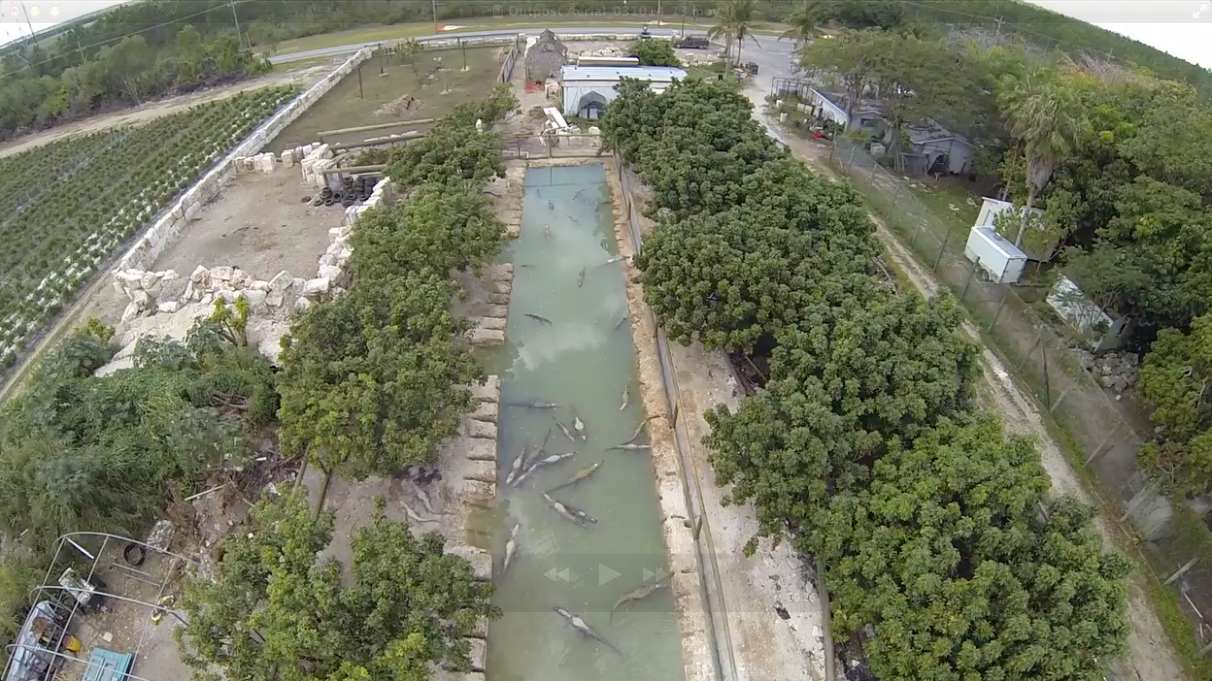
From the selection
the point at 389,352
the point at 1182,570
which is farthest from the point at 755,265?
the point at 1182,570

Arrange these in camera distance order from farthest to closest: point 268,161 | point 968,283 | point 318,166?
point 268,161 → point 318,166 → point 968,283

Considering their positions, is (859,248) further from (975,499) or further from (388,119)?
(388,119)

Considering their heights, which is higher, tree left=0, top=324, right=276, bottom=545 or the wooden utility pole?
the wooden utility pole

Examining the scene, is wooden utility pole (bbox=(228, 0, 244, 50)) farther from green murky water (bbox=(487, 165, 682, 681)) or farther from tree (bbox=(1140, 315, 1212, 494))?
tree (bbox=(1140, 315, 1212, 494))

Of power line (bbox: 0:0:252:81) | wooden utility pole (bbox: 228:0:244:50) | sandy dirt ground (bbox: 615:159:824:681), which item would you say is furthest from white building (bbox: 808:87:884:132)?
power line (bbox: 0:0:252:81)

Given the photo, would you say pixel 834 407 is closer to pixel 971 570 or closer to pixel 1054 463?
pixel 971 570

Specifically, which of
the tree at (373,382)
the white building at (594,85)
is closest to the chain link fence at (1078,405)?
the white building at (594,85)
